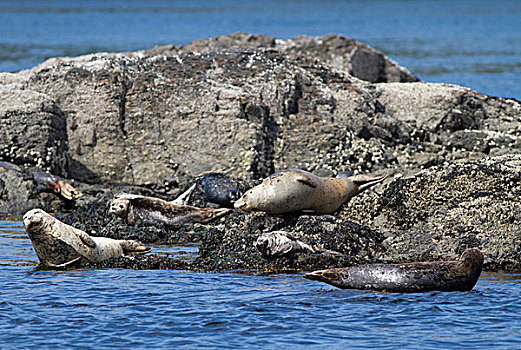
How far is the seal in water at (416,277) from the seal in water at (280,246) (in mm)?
1189

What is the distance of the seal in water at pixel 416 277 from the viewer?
6.49 metres

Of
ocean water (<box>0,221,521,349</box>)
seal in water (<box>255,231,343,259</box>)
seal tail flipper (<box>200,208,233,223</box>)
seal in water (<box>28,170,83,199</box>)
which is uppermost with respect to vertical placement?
seal in water (<box>28,170,83,199</box>)

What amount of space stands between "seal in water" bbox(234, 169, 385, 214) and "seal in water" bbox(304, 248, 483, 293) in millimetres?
2081

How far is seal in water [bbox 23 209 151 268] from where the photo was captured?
8.05m

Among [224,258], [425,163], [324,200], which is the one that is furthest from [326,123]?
[224,258]

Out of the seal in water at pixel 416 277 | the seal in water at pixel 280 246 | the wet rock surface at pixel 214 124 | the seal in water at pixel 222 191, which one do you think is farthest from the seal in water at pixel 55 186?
the seal in water at pixel 416 277

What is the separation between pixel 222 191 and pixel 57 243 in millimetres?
3347

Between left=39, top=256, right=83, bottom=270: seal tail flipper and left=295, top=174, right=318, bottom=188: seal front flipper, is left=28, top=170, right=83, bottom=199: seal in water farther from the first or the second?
left=295, top=174, right=318, bottom=188: seal front flipper

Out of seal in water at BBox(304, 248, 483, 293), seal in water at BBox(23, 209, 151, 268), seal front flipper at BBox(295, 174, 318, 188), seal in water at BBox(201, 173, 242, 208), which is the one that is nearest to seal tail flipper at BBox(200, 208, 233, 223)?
seal in water at BBox(201, 173, 242, 208)

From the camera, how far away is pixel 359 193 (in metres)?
9.62

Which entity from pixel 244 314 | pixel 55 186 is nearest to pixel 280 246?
pixel 244 314

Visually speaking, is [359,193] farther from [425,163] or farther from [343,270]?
[425,163]

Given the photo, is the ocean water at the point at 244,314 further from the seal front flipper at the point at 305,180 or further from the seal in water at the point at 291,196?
the seal front flipper at the point at 305,180

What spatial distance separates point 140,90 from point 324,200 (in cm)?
652
